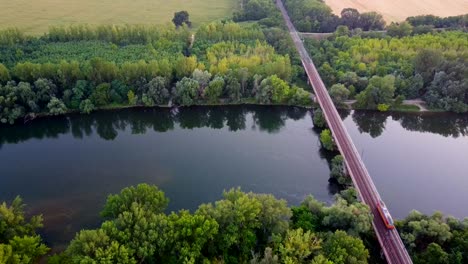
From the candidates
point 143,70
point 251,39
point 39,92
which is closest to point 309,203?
point 143,70

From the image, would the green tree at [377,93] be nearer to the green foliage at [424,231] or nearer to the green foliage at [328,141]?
the green foliage at [328,141]

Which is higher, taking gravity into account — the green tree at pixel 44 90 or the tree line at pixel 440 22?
the tree line at pixel 440 22

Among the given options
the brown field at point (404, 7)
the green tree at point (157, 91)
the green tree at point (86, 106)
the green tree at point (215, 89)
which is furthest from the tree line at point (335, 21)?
the green tree at point (86, 106)

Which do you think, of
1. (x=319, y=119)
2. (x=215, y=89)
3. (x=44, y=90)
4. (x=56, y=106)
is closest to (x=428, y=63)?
(x=319, y=119)

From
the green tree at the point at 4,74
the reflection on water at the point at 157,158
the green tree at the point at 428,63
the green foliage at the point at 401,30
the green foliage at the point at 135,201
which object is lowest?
the reflection on water at the point at 157,158

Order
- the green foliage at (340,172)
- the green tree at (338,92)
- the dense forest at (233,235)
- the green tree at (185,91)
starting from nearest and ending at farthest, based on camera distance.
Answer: the dense forest at (233,235), the green foliage at (340,172), the green tree at (185,91), the green tree at (338,92)

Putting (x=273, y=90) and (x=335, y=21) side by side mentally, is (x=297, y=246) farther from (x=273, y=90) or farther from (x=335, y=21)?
(x=335, y=21)

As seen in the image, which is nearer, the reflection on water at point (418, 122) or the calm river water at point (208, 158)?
the calm river water at point (208, 158)
